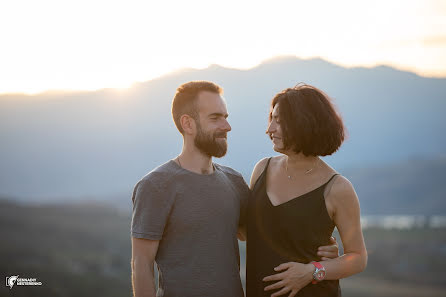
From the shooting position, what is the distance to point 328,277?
14.2ft

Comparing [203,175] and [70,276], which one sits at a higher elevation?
[203,175]

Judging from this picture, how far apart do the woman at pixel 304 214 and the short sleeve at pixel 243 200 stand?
5.5 inches

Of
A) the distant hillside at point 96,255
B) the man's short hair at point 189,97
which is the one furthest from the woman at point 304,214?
the distant hillside at point 96,255

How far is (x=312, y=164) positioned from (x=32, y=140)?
202 meters

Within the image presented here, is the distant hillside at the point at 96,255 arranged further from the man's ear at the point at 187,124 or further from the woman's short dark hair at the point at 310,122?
the woman's short dark hair at the point at 310,122

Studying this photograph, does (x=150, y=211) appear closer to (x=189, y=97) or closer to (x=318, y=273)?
(x=189, y=97)

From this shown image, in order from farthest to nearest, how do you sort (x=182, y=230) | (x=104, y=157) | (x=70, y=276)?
1. (x=104, y=157)
2. (x=70, y=276)
3. (x=182, y=230)

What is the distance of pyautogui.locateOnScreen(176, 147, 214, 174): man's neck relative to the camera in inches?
175

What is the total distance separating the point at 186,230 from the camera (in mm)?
4242

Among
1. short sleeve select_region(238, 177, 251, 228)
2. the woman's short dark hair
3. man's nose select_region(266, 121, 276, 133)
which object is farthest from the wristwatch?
man's nose select_region(266, 121, 276, 133)

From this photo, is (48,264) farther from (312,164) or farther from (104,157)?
(104,157)

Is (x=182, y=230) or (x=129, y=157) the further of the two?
(x=129, y=157)

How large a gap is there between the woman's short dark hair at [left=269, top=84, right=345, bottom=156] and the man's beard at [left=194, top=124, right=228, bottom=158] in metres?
0.52

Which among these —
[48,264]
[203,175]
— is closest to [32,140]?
[48,264]
